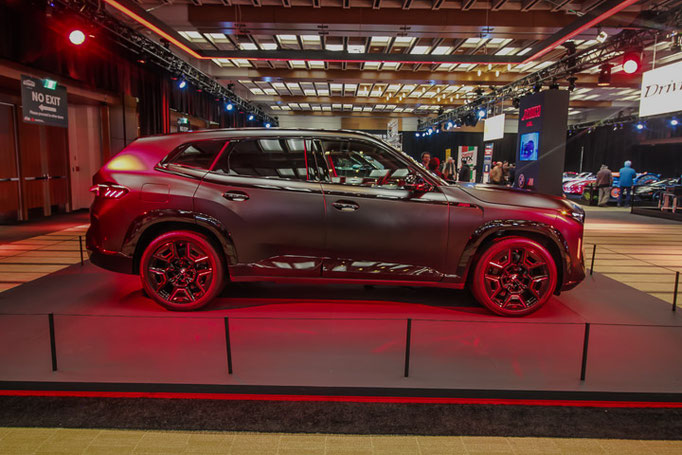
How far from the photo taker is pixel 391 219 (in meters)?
3.65

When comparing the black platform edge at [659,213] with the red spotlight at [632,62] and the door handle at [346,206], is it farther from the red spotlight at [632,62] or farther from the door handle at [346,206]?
the door handle at [346,206]

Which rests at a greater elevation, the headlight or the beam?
the beam

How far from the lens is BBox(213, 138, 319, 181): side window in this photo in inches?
148

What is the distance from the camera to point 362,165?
12.5ft

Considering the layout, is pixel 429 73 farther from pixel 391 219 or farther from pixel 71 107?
pixel 391 219

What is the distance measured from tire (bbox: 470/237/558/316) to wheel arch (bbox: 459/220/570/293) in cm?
6

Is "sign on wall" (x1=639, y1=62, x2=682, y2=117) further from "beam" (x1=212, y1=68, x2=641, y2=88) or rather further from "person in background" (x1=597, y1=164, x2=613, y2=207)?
"beam" (x1=212, y1=68, x2=641, y2=88)

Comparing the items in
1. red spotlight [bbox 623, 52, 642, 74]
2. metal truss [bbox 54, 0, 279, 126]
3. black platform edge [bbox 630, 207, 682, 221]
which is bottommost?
black platform edge [bbox 630, 207, 682, 221]

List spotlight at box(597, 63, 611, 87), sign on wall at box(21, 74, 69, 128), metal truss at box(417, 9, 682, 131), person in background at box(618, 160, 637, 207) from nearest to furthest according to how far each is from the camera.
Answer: sign on wall at box(21, 74, 69, 128) → metal truss at box(417, 9, 682, 131) → spotlight at box(597, 63, 611, 87) → person in background at box(618, 160, 637, 207)

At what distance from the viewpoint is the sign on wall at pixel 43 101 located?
313 inches

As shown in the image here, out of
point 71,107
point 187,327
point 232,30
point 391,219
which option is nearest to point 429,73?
point 232,30

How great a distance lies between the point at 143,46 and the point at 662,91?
37.4 ft

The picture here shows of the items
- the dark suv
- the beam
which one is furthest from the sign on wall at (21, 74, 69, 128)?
the beam

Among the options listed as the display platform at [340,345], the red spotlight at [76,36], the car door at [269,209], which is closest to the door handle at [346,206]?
the car door at [269,209]
